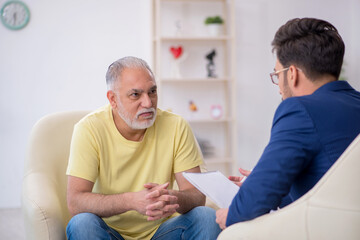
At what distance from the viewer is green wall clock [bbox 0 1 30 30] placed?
4.16 metres

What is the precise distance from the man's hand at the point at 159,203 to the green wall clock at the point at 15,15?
3178 millimetres

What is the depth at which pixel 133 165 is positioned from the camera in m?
1.82

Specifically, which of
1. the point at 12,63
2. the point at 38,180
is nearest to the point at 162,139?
the point at 38,180

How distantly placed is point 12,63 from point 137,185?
2909 mm

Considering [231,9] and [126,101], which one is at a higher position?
[231,9]

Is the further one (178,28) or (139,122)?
(178,28)

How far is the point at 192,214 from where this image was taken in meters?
1.64

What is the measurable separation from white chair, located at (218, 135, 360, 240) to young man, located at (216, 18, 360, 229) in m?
0.06

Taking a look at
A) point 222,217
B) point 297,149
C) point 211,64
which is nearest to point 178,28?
point 211,64

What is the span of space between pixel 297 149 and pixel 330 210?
0.17 metres

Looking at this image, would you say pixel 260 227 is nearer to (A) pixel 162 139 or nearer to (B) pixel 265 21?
(A) pixel 162 139

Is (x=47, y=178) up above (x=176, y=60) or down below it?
below

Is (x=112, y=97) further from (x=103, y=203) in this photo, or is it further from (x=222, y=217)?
(x=222, y=217)

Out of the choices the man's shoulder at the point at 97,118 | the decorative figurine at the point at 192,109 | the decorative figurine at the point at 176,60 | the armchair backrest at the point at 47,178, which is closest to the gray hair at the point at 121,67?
the man's shoulder at the point at 97,118
